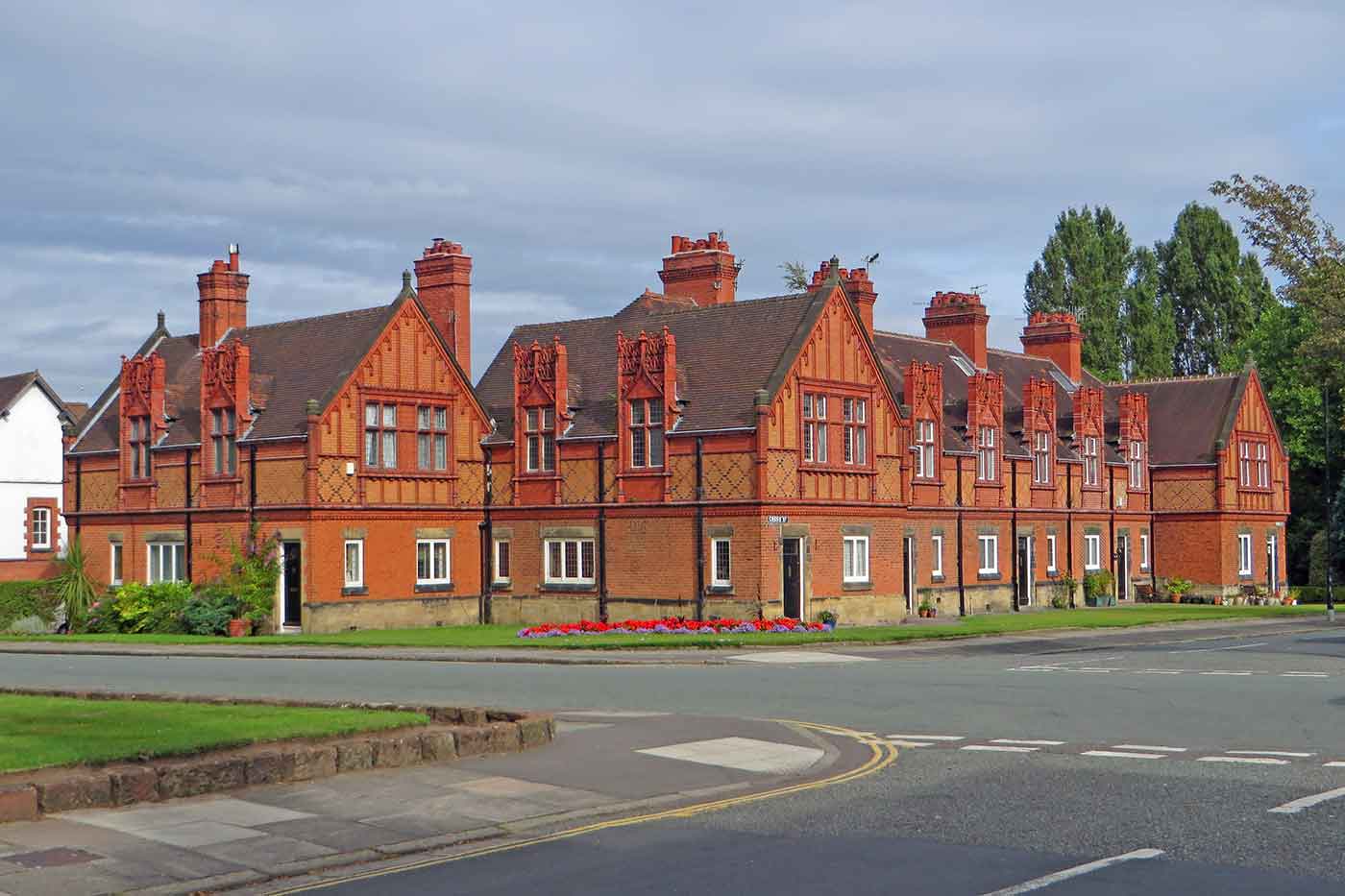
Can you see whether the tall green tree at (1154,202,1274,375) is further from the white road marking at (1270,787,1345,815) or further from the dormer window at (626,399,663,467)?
the white road marking at (1270,787,1345,815)

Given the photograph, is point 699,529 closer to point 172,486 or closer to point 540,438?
point 540,438

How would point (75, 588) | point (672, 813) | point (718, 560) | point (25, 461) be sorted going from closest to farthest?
point (672, 813) < point (718, 560) < point (75, 588) < point (25, 461)

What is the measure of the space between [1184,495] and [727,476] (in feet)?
101

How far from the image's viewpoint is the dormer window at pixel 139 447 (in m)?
50.3

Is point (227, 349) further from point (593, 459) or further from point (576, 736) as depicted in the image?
point (576, 736)

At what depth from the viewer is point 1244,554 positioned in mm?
67438

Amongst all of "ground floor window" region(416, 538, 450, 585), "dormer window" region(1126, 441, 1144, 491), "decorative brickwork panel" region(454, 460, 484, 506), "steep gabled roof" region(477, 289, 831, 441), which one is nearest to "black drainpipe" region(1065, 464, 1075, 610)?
"dormer window" region(1126, 441, 1144, 491)

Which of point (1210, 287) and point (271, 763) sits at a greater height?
point (1210, 287)

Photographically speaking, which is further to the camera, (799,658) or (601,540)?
(601,540)

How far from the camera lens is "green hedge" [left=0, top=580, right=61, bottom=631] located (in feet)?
161

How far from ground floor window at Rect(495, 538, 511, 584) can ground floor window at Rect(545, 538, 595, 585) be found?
6.09ft

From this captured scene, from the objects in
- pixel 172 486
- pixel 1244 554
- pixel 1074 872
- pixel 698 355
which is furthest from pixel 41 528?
pixel 1074 872

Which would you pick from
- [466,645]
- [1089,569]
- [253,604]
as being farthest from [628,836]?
[1089,569]

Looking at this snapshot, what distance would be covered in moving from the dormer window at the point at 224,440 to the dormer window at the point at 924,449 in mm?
22399
